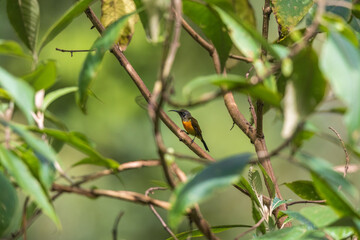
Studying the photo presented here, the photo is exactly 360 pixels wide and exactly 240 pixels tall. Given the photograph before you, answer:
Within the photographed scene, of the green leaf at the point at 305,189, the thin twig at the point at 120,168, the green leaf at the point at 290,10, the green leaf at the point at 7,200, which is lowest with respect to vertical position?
the green leaf at the point at 305,189

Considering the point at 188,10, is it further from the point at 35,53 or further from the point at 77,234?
the point at 77,234

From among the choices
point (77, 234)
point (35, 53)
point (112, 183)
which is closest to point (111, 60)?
point (112, 183)

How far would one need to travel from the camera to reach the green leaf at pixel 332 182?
0.40 metres

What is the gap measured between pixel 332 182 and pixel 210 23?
218mm

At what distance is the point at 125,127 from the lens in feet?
16.0

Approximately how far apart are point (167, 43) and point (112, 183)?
4.42 metres

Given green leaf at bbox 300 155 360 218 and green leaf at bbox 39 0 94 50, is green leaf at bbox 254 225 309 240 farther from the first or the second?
green leaf at bbox 39 0 94 50

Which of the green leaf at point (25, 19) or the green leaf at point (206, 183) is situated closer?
the green leaf at point (206, 183)

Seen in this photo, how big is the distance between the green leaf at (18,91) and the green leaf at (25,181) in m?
0.04

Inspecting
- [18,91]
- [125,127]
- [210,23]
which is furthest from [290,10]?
[125,127]

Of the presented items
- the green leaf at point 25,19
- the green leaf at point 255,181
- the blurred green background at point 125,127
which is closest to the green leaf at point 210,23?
the green leaf at point 25,19

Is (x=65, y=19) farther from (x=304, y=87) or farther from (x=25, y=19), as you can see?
(x=304, y=87)

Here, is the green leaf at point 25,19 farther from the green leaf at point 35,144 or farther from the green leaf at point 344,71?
the green leaf at point 344,71

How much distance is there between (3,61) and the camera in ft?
16.8
